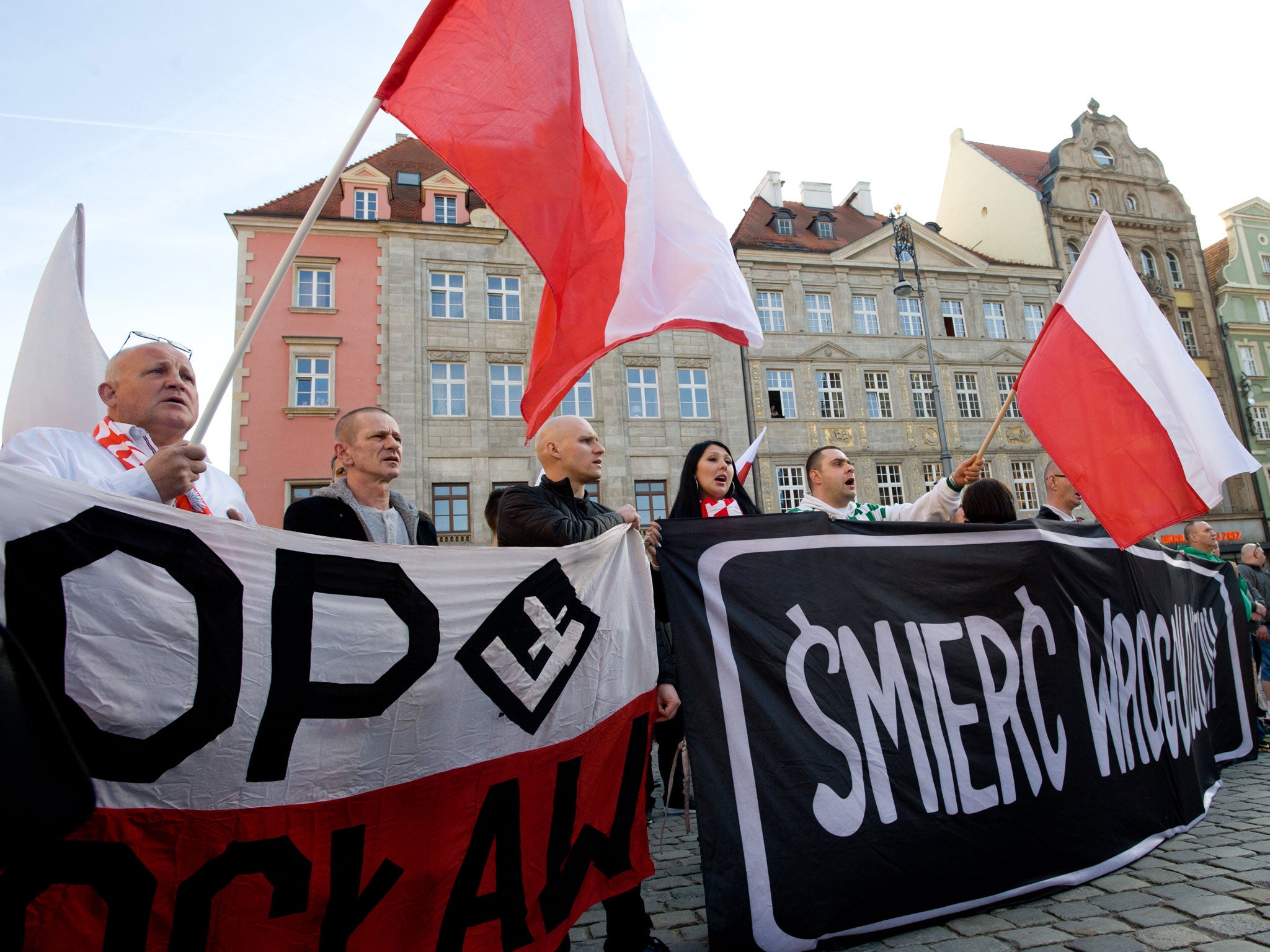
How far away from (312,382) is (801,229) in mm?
19426

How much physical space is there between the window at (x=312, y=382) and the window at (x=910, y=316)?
1949cm

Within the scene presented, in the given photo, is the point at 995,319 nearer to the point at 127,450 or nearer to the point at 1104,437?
the point at 1104,437

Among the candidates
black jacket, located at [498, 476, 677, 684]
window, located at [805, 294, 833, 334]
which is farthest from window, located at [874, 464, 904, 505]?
black jacket, located at [498, 476, 677, 684]

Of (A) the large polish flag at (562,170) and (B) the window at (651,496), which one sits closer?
(A) the large polish flag at (562,170)

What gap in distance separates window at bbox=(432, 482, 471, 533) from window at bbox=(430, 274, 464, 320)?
5.36 meters

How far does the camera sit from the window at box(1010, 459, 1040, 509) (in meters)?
26.8

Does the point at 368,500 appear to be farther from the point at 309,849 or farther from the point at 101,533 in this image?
the point at 309,849

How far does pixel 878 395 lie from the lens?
1059 inches

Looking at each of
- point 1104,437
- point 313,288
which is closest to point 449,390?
point 313,288

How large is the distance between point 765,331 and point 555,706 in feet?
78.6

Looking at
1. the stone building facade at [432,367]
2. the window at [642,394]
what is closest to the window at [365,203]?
the stone building facade at [432,367]

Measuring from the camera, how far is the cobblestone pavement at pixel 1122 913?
114 inches

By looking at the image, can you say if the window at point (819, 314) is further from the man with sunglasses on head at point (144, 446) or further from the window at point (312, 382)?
the man with sunglasses on head at point (144, 446)

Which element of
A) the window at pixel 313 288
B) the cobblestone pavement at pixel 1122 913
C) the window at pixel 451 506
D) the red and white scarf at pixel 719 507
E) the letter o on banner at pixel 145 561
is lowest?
the cobblestone pavement at pixel 1122 913
